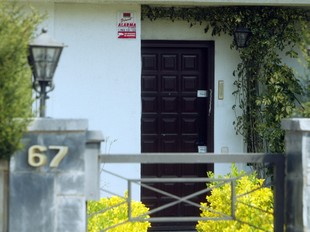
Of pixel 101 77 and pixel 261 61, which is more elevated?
pixel 261 61

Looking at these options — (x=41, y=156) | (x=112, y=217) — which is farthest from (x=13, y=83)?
(x=112, y=217)

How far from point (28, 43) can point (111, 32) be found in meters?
4.64

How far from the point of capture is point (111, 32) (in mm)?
10148

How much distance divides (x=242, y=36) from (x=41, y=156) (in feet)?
18.3

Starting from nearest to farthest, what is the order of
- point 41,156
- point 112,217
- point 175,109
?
point 41,156
point 112,217
point 175,109

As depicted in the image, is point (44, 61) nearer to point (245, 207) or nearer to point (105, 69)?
point (245, 207)

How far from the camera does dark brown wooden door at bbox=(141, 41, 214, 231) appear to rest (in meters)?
10.8

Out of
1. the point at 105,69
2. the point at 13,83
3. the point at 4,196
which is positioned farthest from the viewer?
the point at 105,69

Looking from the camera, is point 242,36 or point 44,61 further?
point 242,36

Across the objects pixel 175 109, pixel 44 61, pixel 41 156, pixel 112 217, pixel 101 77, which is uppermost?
pixel 101 77

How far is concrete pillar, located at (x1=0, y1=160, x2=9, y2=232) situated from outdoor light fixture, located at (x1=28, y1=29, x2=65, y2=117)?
507 millimetres

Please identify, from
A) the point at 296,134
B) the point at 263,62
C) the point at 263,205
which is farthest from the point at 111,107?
the point at 296,134

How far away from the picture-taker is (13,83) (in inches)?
210

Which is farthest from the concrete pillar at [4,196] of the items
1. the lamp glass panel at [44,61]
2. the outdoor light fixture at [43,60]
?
the lamp glass panel at [44,61]
